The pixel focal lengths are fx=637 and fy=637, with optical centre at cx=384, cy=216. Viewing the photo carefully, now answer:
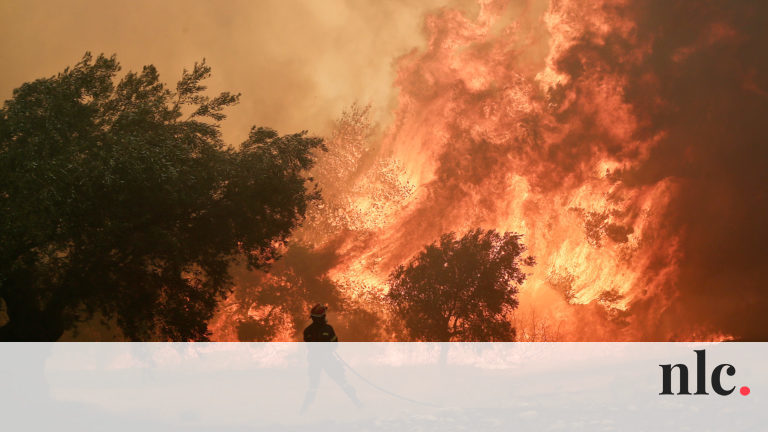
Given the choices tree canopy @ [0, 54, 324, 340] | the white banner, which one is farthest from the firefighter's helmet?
tree canopy @ [0, 54, 324, 340]

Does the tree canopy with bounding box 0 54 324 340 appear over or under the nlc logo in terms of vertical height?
over

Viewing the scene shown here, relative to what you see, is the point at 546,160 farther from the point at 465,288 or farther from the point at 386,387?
the point at 386,387

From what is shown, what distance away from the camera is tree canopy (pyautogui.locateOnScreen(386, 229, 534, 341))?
38.0 m

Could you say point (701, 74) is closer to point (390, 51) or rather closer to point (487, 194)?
point (487, 194)

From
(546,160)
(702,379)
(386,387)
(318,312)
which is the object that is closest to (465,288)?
(386,387)

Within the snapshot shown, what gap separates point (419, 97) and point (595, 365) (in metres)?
27.6

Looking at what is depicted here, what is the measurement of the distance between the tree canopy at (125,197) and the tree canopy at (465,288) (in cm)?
1282

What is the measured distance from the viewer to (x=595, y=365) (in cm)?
5519

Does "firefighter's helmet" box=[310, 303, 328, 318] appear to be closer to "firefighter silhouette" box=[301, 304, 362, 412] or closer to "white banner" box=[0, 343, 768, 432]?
"firefighter silhouette" box=[301, 304, 362, 412]

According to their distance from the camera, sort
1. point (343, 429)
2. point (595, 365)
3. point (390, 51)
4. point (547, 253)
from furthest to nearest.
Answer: point (390, 51) < point (595, 365) < point (547, 253) < point (343, 429)

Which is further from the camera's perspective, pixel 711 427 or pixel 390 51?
pixel 390 51

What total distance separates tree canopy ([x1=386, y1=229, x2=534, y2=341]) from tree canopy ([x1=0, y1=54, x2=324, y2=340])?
12822mm

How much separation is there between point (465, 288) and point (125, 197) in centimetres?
2132

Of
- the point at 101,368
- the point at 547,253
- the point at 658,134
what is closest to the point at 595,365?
the point at 547,253
